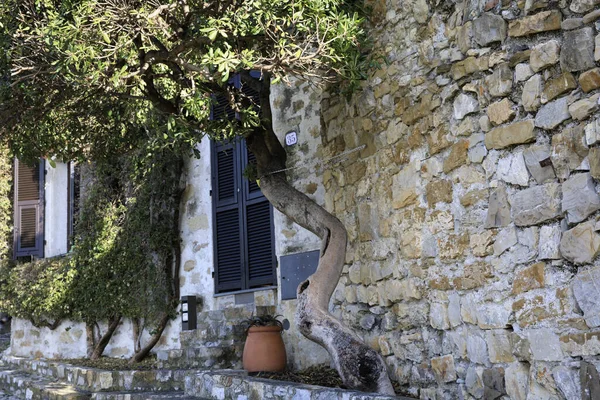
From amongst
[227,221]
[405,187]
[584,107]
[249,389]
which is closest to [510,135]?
[584,107]

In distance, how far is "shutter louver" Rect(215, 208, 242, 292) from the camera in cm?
759

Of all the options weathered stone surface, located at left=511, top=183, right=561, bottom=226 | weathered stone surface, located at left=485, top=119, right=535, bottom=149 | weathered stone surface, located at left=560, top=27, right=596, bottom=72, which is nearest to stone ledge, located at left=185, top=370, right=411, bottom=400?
weathered stone surface, located at left=511, top=183, right=561, bottom=226

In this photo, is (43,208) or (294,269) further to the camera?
(43,208)

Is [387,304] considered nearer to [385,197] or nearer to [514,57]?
[385,197]

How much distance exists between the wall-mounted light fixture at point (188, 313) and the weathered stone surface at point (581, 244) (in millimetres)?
4961

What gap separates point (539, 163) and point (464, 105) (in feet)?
2.40

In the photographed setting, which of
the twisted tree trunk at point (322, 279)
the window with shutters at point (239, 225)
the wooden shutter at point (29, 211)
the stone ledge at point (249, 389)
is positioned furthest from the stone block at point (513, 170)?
the wooden shutter at point (29, 211)

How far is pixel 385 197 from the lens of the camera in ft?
17.1

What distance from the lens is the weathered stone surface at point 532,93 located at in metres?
3.92

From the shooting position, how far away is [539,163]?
12.8 feet

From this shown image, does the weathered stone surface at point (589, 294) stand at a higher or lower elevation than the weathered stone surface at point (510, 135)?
lower

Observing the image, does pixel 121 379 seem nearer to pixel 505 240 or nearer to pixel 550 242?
pixel 505 240

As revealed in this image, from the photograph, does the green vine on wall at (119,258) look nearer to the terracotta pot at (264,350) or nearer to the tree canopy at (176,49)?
the tree canopy at (176,49)

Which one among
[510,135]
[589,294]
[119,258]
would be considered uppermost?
[510,135]
